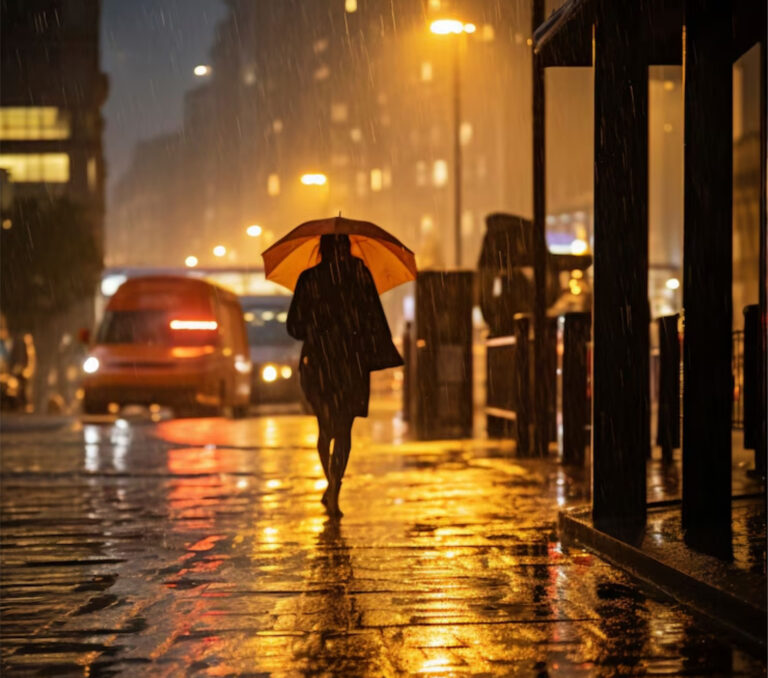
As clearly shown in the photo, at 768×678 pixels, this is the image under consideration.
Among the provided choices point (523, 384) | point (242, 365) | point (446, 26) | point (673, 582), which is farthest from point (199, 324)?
point (673, 582)

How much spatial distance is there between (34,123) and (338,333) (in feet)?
254

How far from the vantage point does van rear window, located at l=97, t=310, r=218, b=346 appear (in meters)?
25.9

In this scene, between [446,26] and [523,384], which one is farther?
[446,26]

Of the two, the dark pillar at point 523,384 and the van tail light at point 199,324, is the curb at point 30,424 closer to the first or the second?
the van tail light at point 199,324

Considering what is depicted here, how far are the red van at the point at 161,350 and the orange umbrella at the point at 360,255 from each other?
44.8ft

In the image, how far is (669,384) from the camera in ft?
47.4

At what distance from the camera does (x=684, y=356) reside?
8.01m

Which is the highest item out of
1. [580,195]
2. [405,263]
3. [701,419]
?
[580,195]

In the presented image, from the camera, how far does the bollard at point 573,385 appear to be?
1465cm

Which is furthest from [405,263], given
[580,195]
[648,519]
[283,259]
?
[580,195]

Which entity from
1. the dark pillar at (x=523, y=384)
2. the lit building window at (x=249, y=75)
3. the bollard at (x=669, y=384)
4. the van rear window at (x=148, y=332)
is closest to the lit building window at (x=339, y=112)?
the lit building window at (x=249, y=75)

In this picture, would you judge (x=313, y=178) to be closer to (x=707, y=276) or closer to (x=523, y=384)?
(x=523, y=384)

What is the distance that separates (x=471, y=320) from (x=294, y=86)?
133 metres

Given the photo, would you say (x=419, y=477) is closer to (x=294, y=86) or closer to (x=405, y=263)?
(x=405, y=263)
